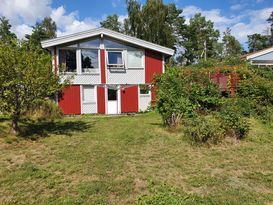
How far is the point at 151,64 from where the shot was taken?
1933cm

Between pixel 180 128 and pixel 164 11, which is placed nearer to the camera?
pixel 180 128

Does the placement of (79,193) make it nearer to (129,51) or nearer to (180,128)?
(180,128)

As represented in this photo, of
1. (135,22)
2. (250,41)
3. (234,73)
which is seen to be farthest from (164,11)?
(250,41)

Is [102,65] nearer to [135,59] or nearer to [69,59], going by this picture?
[69,59]

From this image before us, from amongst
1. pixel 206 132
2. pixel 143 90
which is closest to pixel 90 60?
pixel 143 90

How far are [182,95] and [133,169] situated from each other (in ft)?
15.5

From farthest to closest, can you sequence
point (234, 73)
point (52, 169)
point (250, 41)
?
point (250, 41) < point (234, 73) < point (52, 169)

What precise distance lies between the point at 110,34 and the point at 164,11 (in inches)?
769

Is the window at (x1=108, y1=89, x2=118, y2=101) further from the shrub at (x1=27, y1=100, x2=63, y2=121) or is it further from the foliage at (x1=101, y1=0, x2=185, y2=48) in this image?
the foliage at (x1=101, y1=0, x2=185, y2=48)

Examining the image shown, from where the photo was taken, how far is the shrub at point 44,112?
12.9 meters

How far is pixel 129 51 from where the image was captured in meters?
18.7

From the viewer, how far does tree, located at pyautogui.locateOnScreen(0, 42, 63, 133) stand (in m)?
8.29

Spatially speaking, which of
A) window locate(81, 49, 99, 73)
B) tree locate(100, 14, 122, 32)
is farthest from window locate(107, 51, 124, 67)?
tree locate(100, 14, 122, 32)

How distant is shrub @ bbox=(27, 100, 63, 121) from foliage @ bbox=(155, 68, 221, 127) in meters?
6.07
